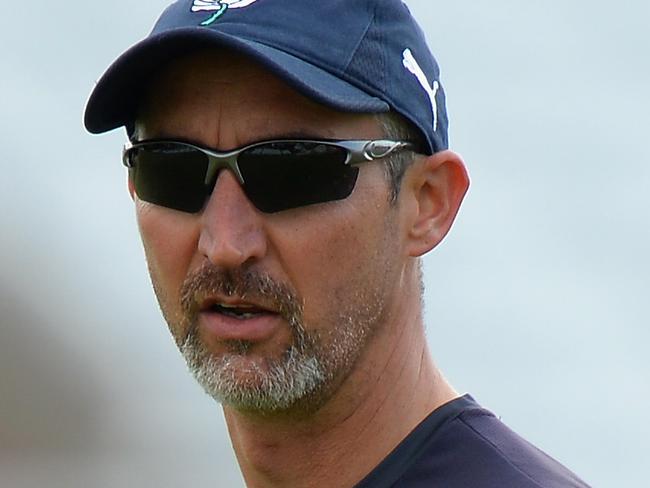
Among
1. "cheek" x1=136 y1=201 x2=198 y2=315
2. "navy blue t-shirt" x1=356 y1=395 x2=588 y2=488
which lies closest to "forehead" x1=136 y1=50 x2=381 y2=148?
"cheek" x1=136 y1=201 x2=198 y2=315

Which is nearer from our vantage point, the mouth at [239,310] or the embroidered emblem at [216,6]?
the mouth at [239,310]

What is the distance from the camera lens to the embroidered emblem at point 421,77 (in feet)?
11.6

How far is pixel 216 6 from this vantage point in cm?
346

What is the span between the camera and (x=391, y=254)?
3.47 m

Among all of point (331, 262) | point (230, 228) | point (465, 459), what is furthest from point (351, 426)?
point (230, 228)

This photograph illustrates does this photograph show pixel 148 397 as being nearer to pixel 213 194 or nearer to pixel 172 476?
pixel 172 476

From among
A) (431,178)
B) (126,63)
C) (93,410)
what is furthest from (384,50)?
(93,410)

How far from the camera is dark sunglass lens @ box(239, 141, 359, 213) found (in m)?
3.32

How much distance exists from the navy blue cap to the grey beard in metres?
0.50

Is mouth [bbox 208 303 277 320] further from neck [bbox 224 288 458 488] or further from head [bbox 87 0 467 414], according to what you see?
neck [bbox 224 288 458 488]

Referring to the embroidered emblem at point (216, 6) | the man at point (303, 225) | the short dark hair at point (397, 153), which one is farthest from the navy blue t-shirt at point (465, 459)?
the embroidered emblem at point (216, 6)

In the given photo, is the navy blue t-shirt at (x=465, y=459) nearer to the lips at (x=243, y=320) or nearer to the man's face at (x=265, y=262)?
Answer: the man's face at (x=265, y=262)

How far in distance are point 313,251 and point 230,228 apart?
168 millimetres

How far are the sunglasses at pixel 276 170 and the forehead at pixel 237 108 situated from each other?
0.09 ft
